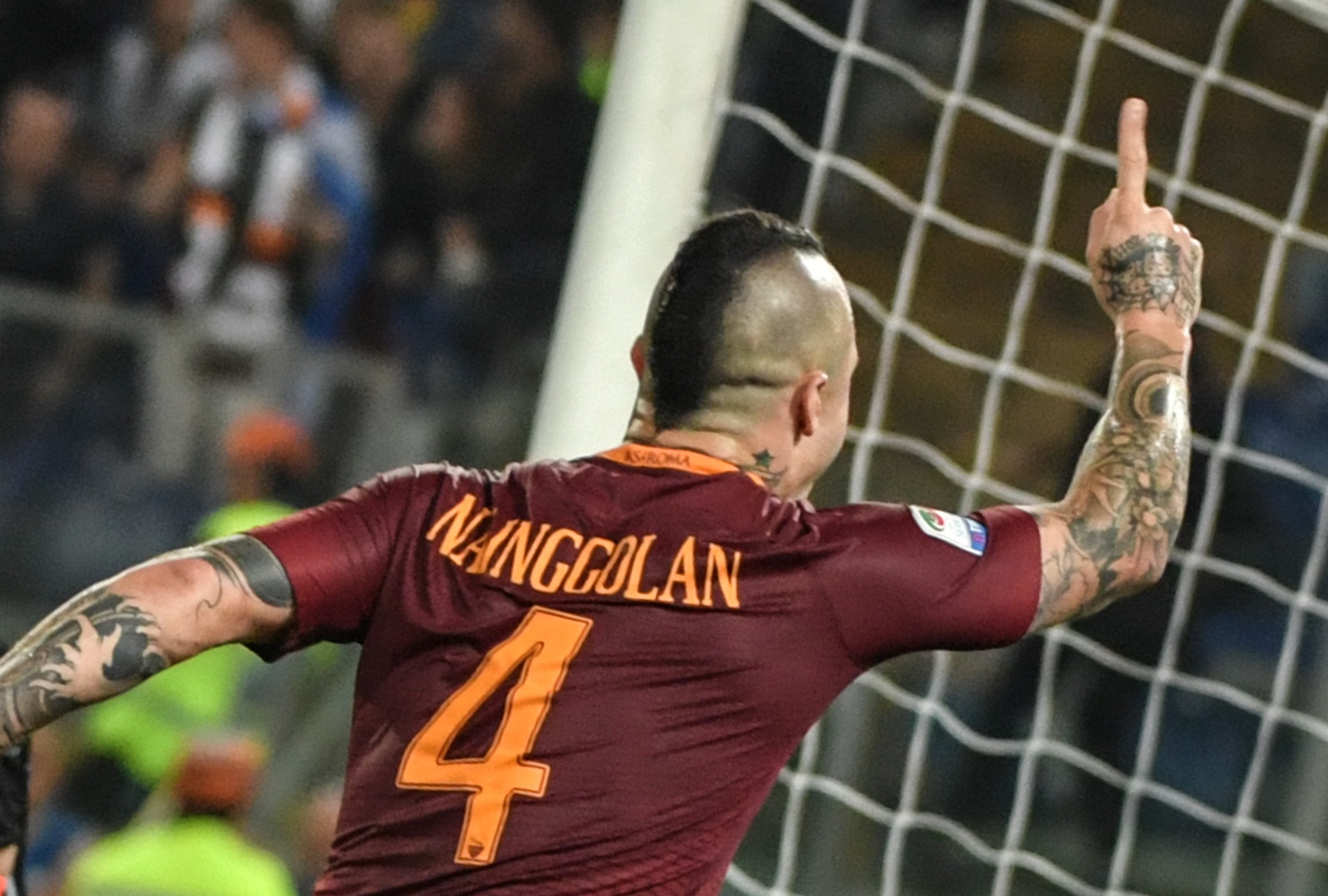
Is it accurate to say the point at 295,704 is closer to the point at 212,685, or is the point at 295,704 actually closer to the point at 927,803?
the point at 212,685

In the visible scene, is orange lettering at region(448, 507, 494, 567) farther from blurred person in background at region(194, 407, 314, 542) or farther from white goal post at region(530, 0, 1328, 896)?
blurred person in background at region(194, 407, 314, 542)

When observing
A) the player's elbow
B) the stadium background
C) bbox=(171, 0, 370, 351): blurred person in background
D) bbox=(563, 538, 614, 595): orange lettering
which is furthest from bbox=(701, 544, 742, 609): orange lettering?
bbox=(171, 0, 370, 351): blurred person in background

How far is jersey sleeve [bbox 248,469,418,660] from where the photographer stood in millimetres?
1988

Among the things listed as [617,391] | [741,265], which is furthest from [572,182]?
[741,265]

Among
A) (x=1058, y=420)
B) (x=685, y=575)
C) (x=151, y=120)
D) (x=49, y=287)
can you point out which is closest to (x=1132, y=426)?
(x=685, y=575)

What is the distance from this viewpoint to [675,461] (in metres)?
2.06

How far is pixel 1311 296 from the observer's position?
6289mm

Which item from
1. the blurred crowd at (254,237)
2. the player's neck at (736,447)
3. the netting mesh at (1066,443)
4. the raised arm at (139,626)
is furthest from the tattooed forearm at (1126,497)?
the blurred crowd at (254,237)

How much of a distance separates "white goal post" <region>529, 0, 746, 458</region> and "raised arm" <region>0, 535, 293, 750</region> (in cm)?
98

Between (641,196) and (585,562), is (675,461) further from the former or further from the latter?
(641,196)

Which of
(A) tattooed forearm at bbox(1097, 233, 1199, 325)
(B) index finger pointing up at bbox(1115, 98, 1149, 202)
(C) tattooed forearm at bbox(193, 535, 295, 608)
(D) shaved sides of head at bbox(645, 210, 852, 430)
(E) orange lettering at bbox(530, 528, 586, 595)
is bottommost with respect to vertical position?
(C) tattooed forearm at bbox(193, 535, 295, 608)

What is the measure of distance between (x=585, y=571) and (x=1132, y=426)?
661 mm

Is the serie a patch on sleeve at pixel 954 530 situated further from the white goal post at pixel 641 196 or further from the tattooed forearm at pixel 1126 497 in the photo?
the white goal post at pixel 641 196

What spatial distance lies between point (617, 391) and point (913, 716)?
3.56 m
